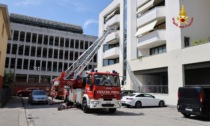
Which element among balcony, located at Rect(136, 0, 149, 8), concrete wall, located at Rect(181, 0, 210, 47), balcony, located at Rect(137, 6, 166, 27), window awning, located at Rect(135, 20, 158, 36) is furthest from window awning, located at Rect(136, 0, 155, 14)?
concrete wall, located at Rect(181, 0, 210, 47)

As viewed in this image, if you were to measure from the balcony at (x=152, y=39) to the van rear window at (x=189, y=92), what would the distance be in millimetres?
12336

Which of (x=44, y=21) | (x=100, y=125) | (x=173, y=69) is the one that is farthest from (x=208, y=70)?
(x=44, y=21)

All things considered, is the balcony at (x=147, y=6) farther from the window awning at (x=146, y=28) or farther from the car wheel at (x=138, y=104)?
the car wheel at (x=138, y=104)

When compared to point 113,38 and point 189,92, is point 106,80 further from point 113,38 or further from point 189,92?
point 113,38

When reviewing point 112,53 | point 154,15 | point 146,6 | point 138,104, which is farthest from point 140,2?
point 138,104

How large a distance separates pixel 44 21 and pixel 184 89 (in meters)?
63.2

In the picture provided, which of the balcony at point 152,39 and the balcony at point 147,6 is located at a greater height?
the balcony at point 147,6

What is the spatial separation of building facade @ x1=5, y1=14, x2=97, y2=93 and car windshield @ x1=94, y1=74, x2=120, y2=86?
134ft

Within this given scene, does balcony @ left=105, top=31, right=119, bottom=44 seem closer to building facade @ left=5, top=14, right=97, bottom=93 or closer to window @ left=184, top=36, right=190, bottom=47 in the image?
window @ left=184, top=36, right=190, bottom=47

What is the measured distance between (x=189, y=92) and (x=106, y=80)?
5.73 metres

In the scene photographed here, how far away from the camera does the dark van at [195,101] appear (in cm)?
1305

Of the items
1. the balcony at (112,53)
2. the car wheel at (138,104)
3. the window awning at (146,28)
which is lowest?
the car wheel at (138,104)

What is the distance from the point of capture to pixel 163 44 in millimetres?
27734

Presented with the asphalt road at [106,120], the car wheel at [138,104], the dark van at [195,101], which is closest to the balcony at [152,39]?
the car wheel at [138,104]
